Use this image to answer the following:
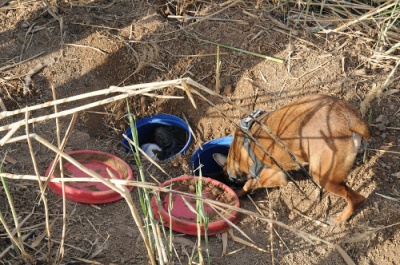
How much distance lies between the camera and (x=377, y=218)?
4.30 meters

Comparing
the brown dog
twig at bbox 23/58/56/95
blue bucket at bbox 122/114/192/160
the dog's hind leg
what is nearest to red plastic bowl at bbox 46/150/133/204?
blue bucket at bbox 122/114/192/160

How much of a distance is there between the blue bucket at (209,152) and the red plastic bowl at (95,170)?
2.35 ft

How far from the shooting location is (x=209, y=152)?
538cm

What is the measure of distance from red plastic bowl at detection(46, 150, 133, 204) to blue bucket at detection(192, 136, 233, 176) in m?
0.72

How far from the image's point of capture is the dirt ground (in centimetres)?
416

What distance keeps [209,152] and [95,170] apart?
1194 mm

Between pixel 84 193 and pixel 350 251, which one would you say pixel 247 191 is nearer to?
pixel 350 251

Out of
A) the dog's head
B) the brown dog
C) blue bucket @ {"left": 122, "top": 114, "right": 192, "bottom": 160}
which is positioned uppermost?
the brown dog

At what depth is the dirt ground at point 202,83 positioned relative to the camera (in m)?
4.16

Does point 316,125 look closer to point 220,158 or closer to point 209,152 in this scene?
point 220,158

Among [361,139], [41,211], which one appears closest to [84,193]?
[41,211]

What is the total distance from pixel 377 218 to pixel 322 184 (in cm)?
47

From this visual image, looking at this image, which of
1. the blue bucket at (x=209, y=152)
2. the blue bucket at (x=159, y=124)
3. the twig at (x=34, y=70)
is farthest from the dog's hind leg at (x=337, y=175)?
the twig at (x=34, y=70)

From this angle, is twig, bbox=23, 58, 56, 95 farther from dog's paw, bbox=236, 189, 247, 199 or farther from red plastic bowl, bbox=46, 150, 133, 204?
dog's paw, bbox=236, 189, 247, 199
